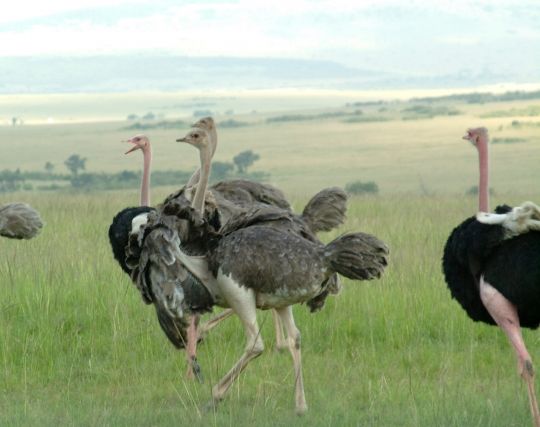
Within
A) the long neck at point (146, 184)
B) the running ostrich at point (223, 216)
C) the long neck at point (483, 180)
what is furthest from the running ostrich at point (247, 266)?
the long neck at point (146, 184)

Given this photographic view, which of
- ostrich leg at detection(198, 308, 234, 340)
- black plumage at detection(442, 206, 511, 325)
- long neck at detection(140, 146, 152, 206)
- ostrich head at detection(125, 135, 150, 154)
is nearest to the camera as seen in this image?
black plumage at detection(442, 206, 511, 325)

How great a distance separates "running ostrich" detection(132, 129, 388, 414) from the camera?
625 cm

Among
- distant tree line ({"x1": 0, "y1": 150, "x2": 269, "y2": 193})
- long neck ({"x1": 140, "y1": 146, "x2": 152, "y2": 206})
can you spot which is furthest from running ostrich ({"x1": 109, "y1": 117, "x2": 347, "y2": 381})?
distant tree line ({"x1": 0, "y1": 150, "x2": 269, "y2": 193})

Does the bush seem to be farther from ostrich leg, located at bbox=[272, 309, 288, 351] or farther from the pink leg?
the pink leg

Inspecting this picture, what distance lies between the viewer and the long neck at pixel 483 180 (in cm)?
688

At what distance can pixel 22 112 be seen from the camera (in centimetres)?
10844

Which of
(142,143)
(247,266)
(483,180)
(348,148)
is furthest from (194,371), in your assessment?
(348,148)

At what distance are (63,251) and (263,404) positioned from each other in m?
5.24

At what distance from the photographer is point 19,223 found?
23.6 feet

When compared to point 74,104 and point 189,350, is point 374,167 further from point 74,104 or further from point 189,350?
point 74,104

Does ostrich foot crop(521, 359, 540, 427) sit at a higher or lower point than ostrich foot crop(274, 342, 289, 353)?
higher

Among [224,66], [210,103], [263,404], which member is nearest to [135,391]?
[263,404]

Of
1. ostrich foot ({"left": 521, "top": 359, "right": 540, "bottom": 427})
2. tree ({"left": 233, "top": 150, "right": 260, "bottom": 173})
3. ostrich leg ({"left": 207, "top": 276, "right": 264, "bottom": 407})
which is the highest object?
ostrich leg ({"left": 207, "top": 276, "right": 264, "bottom": 407})

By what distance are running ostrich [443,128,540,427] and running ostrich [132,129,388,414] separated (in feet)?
1.31
